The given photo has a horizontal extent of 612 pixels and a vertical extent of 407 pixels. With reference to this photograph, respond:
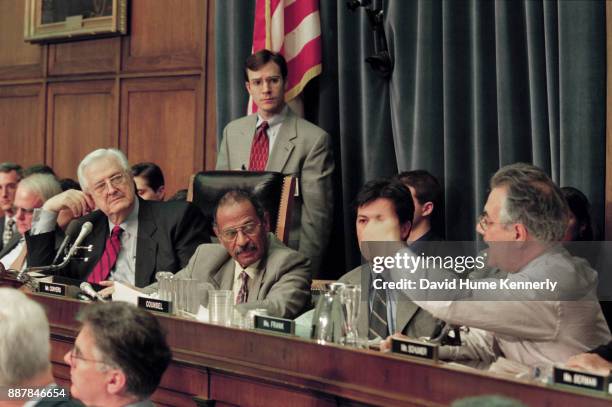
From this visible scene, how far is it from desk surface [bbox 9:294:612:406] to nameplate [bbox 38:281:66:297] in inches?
25.4

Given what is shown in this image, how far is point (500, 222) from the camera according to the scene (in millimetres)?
2650

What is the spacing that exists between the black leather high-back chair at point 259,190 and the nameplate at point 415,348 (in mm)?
1962

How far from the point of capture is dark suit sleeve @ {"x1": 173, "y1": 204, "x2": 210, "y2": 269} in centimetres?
415

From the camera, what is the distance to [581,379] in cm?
196

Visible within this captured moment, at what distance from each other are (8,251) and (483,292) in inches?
130

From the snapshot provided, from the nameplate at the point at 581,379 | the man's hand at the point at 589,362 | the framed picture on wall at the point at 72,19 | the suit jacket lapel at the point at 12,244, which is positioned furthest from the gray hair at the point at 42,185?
the nameplate at the point at 581,379

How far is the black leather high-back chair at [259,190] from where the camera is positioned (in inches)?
167

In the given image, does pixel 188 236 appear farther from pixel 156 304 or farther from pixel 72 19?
pixel 72 19

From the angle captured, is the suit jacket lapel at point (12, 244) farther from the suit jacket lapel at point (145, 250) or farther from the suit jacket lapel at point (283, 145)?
the suit jacket lapel at point (283, 145)

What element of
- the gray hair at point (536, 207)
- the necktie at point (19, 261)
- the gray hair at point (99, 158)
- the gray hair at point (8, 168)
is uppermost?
the gray hair at point (8, 168)

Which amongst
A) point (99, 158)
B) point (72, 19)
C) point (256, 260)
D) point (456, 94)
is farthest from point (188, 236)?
point (72, 19)

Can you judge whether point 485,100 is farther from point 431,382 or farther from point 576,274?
point 431,382

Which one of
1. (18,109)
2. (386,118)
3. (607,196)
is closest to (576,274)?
(607,196)

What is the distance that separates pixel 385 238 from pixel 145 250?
5.06ft
